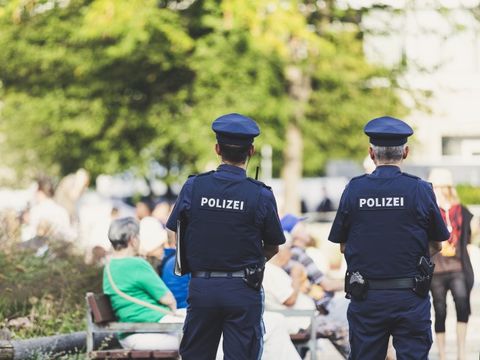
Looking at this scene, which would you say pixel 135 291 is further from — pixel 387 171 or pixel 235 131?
pixel 387 171

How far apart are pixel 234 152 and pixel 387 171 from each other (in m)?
0.84

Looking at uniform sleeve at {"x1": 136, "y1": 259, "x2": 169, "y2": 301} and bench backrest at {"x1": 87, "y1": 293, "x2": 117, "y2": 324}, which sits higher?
uniform sleeve at {"x1": 136, "y1": 259, "x2": 169, "y2": 301}

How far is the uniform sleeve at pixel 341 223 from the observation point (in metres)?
7.49

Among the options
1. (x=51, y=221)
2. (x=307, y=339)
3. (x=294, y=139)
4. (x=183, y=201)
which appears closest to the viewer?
(x=183, y=201)

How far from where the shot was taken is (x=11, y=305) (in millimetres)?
11336

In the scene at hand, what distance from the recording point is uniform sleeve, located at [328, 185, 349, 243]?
749 cm

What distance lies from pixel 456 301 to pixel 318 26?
46.3 ft

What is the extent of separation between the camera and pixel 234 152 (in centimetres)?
739

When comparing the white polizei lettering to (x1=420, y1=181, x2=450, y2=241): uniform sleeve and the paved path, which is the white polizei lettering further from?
the paved path

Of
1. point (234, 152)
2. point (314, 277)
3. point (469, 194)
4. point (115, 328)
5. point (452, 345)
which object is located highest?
point (469, 194)

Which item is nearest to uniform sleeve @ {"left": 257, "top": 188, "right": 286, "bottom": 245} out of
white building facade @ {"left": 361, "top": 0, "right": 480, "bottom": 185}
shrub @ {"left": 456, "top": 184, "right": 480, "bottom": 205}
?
white building facade @ {"left": 361, "top": 0, "right": 480, "bottom": 185}

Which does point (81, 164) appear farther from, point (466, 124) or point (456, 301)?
point (466, 124)

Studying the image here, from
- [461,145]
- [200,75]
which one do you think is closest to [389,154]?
[200,75]

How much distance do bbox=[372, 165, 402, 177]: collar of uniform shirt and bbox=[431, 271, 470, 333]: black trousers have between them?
14.1ft
